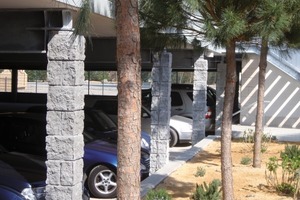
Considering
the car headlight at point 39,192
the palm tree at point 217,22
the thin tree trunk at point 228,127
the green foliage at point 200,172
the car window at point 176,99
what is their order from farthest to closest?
the car window at point 176,99, the green foliage at point 200,172, the thin tree trunk at point 228,127, the car headlight at point 39,192, the palm tree at point 217,22

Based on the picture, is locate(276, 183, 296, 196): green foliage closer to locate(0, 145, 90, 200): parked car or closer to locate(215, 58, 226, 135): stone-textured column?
locate(0, 145, 90, 200): parked car

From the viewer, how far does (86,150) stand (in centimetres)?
884

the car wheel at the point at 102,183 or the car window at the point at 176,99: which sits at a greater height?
the car window at the point at 176,99

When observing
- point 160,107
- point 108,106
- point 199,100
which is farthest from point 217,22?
point 108,106

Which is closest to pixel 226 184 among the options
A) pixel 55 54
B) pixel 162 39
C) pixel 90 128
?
pixel 162 39

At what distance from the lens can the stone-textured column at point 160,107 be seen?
34.4ft

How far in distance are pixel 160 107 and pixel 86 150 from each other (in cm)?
240

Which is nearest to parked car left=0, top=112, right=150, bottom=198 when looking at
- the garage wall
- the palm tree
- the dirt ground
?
the dirt ground

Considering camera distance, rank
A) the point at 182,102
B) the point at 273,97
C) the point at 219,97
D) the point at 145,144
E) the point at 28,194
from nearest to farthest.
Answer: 1. the point at 28,194
2. the point at 145,144
3. the point at 182,102
4. the point at 219,97
5. the point at 273,97

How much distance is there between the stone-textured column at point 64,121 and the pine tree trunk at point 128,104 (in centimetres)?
262

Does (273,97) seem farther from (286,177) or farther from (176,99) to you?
(286,177)

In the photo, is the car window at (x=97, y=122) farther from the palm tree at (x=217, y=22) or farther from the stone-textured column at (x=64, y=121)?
the palm tree at (x=217, y=22)

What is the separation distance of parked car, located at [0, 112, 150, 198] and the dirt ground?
2.92 ft

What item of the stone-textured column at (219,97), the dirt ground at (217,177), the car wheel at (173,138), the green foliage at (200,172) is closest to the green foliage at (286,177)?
the dirt ground at (217,177)
